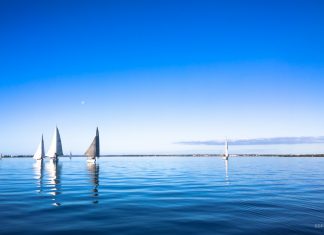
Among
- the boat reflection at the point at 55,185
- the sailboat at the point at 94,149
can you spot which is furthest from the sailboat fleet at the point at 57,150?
the boat reflection at the point at 55,185

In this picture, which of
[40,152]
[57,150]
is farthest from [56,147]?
[40,152]

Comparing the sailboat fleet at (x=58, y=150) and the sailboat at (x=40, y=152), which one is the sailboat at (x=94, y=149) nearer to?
the sailboat fleet at (x=58, y=150)

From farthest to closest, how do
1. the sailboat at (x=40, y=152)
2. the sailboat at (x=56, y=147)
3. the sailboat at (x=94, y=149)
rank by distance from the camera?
the sailboat at (x=40, y=152), the sailboat at (x=56, y=147), the sailboat at (x=94, y=149)

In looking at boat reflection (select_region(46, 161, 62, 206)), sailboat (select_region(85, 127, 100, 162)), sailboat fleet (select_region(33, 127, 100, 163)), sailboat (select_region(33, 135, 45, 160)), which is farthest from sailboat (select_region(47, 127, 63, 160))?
boat reflection (select_region(46, 161, 62, 206))

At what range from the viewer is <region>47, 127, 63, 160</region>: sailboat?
9988cm

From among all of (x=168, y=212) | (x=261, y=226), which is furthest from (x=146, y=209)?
(x=261, y=226)

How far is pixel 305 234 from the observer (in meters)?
11.3

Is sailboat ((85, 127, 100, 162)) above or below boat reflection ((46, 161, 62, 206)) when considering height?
above

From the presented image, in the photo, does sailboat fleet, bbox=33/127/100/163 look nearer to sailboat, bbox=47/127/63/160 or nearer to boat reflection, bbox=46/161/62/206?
sailboat, bbox=47/127/63/160

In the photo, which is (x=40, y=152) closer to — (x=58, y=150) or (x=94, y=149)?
(x=58, y=150)

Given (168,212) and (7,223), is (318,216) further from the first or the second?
(7,223)

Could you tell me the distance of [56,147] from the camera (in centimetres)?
10075

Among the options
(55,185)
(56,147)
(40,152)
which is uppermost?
(56,147)

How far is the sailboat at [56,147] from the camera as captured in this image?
99875mm
